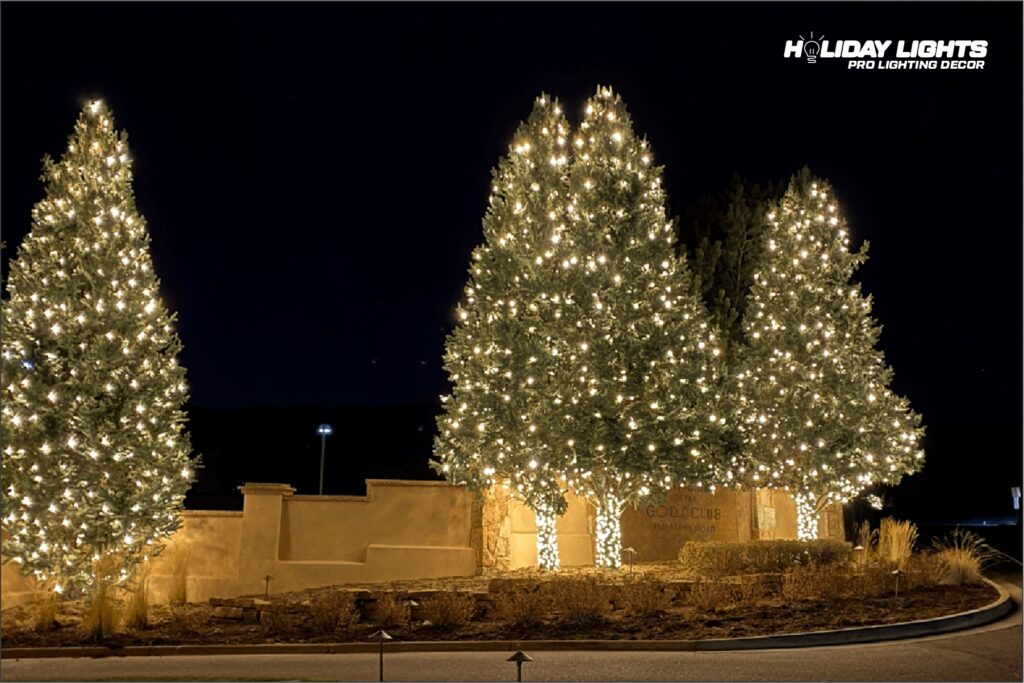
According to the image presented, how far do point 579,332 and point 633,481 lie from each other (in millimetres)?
3209

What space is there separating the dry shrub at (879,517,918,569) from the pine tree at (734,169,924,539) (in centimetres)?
181

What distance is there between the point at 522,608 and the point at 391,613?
6.63 ft

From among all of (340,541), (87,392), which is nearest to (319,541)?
(340,541)

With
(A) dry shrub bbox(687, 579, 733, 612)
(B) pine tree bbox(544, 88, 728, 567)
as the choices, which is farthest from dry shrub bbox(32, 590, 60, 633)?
(A) dry shrub bbox(687, 579, 733, 612)

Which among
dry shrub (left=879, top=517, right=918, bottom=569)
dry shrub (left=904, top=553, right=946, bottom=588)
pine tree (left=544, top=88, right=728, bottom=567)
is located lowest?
dry shrub (left=904, top=553, right=946, bottom=588)

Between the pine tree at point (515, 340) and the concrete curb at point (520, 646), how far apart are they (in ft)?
20.4

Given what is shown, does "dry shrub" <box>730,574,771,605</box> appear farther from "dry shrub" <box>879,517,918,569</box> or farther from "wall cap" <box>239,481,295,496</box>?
"wall cap" <box>239,481,295,496</box>

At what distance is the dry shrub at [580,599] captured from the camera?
16.3 metres

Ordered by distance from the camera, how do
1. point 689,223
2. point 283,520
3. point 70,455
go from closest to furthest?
point 70,455 → point 283,520 → point 689,223

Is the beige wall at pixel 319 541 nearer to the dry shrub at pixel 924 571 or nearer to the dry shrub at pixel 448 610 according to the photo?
the dry shrub at pixel 448 610

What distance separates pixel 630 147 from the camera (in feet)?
73.1

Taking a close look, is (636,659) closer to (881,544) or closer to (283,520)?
(283,520)

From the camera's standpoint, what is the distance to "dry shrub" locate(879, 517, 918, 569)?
21.5 m

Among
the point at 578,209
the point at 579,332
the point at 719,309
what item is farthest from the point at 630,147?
the point at 719,309
